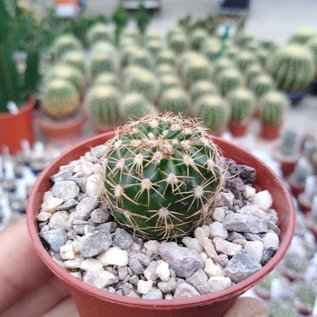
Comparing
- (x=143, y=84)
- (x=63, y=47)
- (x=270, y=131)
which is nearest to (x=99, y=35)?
(x=63, y=47)

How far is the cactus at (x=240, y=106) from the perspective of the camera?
215cm

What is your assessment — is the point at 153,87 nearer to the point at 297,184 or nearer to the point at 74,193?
the point at 297,184

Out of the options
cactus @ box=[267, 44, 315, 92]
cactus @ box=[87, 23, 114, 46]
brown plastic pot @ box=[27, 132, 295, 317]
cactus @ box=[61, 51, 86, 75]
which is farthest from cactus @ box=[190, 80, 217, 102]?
brown plastic pot @ box=[27, 132, 295, 317]

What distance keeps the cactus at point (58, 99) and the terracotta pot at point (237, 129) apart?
0.81 meters

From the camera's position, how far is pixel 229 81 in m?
2.37

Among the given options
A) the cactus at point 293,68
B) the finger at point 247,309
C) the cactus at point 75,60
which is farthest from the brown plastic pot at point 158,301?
the cactus at point 293,68

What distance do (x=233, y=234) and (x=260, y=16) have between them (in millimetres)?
4044

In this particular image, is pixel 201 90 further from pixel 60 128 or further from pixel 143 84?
pixel 60 128

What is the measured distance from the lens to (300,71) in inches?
101

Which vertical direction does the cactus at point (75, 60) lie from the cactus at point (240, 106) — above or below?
above

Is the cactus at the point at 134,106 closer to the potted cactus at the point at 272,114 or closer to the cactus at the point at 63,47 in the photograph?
the potted cactus at the point at 272,114

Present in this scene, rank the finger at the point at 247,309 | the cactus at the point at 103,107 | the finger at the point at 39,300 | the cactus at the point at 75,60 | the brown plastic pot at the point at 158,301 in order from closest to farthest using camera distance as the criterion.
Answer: the brown plastic pot at the point at 158,301 → the finger at the point at 247,309 → the finger at the point at 39,300 → the cactus at the point at 103,107 → the cactus at the point at 75,60

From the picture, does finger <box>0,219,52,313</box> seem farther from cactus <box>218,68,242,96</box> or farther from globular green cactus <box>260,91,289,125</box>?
cactus <box>218,68,242,96</box>

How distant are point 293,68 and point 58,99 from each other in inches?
54.8
